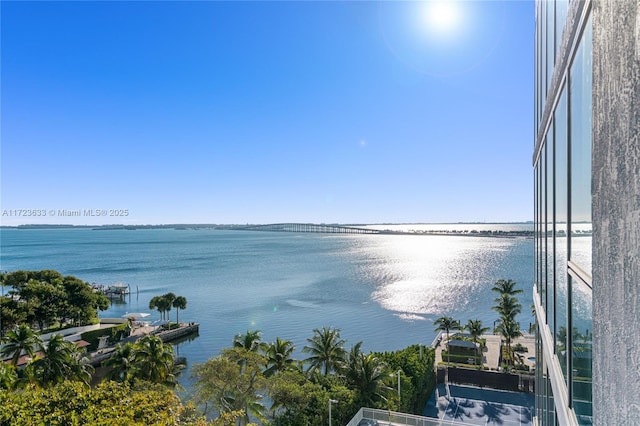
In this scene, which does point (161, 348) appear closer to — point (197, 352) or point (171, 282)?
point (197, 352)

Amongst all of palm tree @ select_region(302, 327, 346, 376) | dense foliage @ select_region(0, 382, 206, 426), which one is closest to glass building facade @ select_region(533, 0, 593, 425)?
dense foliage @ select_region(0, 382, 206, 426)

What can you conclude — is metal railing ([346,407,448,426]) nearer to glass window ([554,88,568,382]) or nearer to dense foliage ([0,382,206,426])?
dense foliage ([0,382,206,426])

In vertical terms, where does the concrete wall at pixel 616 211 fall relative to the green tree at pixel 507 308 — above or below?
above

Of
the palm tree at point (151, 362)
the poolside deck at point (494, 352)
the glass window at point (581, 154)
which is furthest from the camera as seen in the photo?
the poolside deck at point (494, 352)

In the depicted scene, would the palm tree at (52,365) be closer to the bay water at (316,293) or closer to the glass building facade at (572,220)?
the glass building facade at (572,220)

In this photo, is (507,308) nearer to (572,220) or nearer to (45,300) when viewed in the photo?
(572,220)

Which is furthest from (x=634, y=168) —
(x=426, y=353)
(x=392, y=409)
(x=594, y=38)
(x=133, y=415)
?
(x=426, y=353)

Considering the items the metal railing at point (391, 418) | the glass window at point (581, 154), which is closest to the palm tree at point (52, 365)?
the metal railing at point (391, 418)
